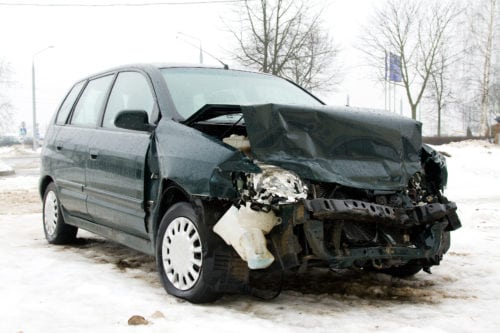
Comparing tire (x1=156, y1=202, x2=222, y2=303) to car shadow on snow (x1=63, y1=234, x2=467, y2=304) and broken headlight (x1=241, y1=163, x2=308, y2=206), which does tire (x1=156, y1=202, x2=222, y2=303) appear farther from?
broken headlight (x1=241, y1=163, x2=308, y2=206)

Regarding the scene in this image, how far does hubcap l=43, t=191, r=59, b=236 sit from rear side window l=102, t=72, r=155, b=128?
1404 millimetres

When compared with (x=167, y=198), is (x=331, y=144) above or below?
above

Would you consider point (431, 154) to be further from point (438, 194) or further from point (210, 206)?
point (210, 206)

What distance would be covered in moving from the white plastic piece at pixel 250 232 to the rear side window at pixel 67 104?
335 centimetres

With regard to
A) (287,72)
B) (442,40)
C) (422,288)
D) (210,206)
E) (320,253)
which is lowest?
(422,288)

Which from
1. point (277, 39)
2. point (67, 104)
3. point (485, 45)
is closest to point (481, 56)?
point (485, 45)

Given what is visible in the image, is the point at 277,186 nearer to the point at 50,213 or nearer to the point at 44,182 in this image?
the point at 50,213

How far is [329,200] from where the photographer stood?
3814 millimetres

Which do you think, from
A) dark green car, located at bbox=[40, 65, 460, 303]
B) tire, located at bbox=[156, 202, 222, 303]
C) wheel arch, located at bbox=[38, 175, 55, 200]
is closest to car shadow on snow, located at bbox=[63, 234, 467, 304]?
dark green car, located at bbox=[40, 65, 460, 303]

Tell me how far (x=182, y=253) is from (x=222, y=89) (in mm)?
1573

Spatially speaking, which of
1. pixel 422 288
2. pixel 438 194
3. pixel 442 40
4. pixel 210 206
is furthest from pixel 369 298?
pixel 442 40

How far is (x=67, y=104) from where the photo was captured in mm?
6840

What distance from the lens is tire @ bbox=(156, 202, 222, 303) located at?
4.00 metres

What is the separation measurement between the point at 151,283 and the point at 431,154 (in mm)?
2281
